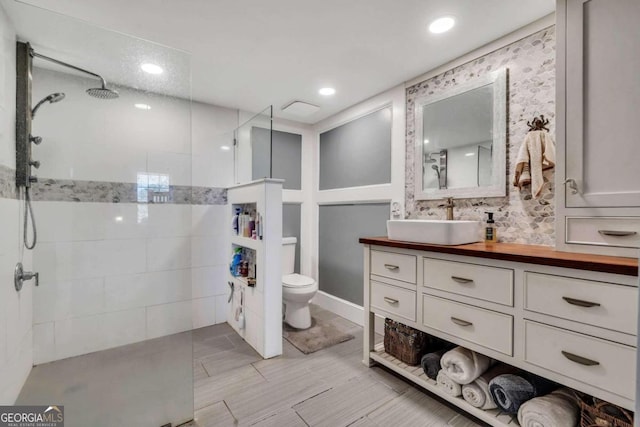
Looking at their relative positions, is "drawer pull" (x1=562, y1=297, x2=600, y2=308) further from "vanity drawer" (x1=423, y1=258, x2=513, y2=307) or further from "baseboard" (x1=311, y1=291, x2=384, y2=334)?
"baseboard" (x1=311, y1=291, x2=384, y2=334)

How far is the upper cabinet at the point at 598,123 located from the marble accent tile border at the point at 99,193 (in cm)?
264

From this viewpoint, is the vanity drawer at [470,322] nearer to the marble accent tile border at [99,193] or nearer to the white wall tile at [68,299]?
the marble accent tile border at [99,193]

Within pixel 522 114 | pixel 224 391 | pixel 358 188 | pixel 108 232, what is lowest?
pixel 224 391

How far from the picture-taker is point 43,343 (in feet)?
6.13

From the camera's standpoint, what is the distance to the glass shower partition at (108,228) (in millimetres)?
1634

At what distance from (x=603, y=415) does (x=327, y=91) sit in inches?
→ 105

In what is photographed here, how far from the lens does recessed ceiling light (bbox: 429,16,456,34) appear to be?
5.40 ft

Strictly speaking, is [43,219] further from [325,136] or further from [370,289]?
[325,136]

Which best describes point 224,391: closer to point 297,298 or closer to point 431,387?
point 297,298

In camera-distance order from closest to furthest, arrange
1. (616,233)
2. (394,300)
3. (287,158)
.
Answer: (616,233) < (394,300) < (287,158)

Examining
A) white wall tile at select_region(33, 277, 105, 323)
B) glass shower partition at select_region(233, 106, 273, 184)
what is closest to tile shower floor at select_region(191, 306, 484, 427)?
white wall tile at select_region(33, 277, 105, 323)

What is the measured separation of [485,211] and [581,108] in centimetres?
77

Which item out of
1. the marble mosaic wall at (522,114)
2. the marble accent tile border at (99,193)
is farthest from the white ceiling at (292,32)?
the marble accent tile border at (99,193)
